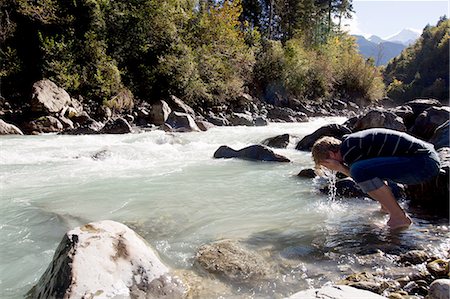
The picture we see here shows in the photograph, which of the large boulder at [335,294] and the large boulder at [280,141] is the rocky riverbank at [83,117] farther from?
the large boulder at [335,294]

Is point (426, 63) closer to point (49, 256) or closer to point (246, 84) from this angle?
point (246, 84)

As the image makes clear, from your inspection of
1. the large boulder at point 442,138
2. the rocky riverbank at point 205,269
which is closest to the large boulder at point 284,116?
the large boulder at point 442,138

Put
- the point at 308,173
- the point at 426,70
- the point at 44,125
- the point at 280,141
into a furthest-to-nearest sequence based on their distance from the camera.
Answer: the point at 426,70, the point at 44,125, the point at 280,141, the point at 308,173

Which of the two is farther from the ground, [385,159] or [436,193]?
[385,159]

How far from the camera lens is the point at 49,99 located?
11.8m

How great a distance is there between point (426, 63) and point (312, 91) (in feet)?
112

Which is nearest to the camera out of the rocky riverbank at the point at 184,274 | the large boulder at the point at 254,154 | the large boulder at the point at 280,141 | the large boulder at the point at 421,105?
the rocky riverbank at the point at 184,274

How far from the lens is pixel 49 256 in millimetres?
3057

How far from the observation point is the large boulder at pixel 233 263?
2.69 meters

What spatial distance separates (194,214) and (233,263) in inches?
56.8

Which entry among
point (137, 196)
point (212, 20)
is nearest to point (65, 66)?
point (212, 20)

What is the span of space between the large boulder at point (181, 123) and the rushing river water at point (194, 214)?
412 centimetres

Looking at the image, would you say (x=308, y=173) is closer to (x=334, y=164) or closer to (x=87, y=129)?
(x=334, y=164)

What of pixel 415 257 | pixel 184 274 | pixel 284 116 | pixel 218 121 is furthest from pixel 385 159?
pixel 284 116
